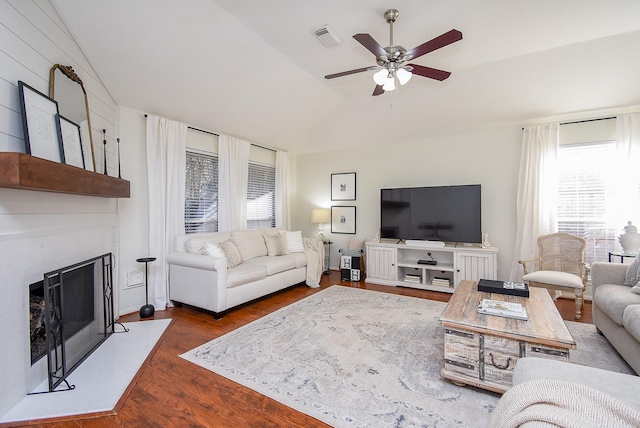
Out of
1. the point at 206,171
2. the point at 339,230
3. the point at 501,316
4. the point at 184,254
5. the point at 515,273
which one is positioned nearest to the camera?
the point at 501,316

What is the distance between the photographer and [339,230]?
5801 millimetres

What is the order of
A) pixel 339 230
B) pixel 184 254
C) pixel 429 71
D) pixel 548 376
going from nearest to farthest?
pixel 548 376
pixel 429 71
pixel 184 254
pixel 339 230

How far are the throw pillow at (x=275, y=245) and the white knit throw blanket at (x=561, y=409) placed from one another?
379cm

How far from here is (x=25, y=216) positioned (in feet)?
6.34

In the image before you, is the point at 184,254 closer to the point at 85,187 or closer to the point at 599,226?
the point at 85,187

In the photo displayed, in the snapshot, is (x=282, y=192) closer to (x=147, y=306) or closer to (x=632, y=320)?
(x=147, y=306)

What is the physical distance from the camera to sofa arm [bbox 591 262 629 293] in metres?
2.63

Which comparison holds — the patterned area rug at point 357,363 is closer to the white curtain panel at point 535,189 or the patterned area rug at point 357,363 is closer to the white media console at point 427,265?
the white media console at point 427,265

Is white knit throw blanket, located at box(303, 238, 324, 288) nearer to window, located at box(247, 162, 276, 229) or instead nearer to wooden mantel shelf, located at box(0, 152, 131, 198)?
window, located at box(247, 162, 276, 229)

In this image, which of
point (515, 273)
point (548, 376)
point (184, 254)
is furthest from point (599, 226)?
point (184, 254)

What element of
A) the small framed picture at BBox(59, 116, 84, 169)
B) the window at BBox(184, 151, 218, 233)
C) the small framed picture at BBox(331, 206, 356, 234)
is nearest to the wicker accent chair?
the small framed picture at BBox(331, 206, 356, 234)

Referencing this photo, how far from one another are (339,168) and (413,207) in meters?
1.75

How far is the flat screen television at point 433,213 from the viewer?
436 cm

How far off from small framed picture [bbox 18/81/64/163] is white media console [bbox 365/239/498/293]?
162 inches
